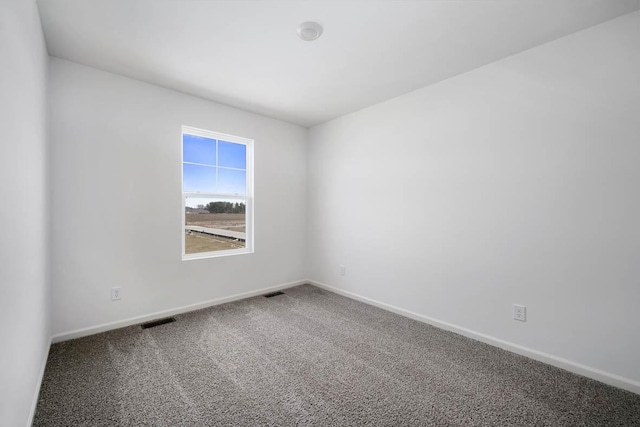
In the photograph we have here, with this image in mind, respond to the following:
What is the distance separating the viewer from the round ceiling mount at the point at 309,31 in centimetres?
194

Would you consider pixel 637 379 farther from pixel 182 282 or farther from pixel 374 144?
pixel 182 282

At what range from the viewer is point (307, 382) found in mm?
1890

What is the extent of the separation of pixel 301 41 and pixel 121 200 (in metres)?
2.21

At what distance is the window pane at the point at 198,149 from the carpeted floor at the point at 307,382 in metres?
1.85

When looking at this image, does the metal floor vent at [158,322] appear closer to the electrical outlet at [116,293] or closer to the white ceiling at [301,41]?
the electrical outlet at [116,293]

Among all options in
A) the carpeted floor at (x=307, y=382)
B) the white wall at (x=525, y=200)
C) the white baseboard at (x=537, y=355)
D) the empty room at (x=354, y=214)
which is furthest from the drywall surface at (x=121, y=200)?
the white baseboard at (x=537, y=355)

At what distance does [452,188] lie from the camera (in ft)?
8.83

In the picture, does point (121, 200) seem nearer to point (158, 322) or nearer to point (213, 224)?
point (213, 224)

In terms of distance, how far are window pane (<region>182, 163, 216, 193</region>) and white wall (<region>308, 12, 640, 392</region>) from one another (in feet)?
6.42

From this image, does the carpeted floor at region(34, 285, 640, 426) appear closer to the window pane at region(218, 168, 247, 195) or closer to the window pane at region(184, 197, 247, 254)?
the window pane at region(184, 197, 247, 254)

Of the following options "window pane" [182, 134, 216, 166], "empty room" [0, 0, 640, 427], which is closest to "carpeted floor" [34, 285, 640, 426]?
"empty room" [0, 0, 640, 427]

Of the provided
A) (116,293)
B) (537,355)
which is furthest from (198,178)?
(537,355)

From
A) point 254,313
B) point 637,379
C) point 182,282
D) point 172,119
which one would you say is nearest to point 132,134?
point 172,119

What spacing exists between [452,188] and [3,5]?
305cm
